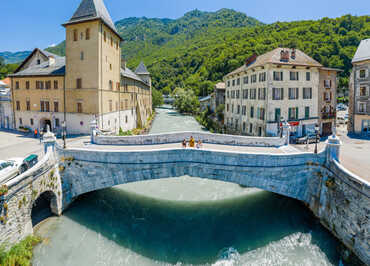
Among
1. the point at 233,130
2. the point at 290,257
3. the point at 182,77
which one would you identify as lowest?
the point at 290,257

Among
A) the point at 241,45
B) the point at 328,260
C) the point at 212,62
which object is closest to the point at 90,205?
the point at 328,260

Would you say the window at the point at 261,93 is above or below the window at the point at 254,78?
below

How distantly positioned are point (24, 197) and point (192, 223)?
34.6ft

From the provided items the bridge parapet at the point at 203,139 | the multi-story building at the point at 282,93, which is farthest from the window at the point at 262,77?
the bridge parapet at the point at 203,139

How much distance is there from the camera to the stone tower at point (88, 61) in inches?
1172

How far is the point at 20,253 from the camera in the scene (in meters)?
11.9

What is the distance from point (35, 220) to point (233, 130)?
3245 centimetres

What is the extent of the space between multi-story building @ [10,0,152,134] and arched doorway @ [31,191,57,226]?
47.7 ft

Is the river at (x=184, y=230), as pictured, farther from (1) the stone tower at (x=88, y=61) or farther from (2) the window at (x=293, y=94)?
(2) the window at (x=293, y=94)

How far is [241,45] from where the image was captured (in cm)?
8731

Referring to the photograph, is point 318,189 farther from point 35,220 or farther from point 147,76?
point 147,76

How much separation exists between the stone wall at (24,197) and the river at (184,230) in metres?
1.45

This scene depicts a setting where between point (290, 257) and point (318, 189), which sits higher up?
point (318, 189)

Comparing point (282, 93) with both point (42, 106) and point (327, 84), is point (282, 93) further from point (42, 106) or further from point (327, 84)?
point (42, 106)
